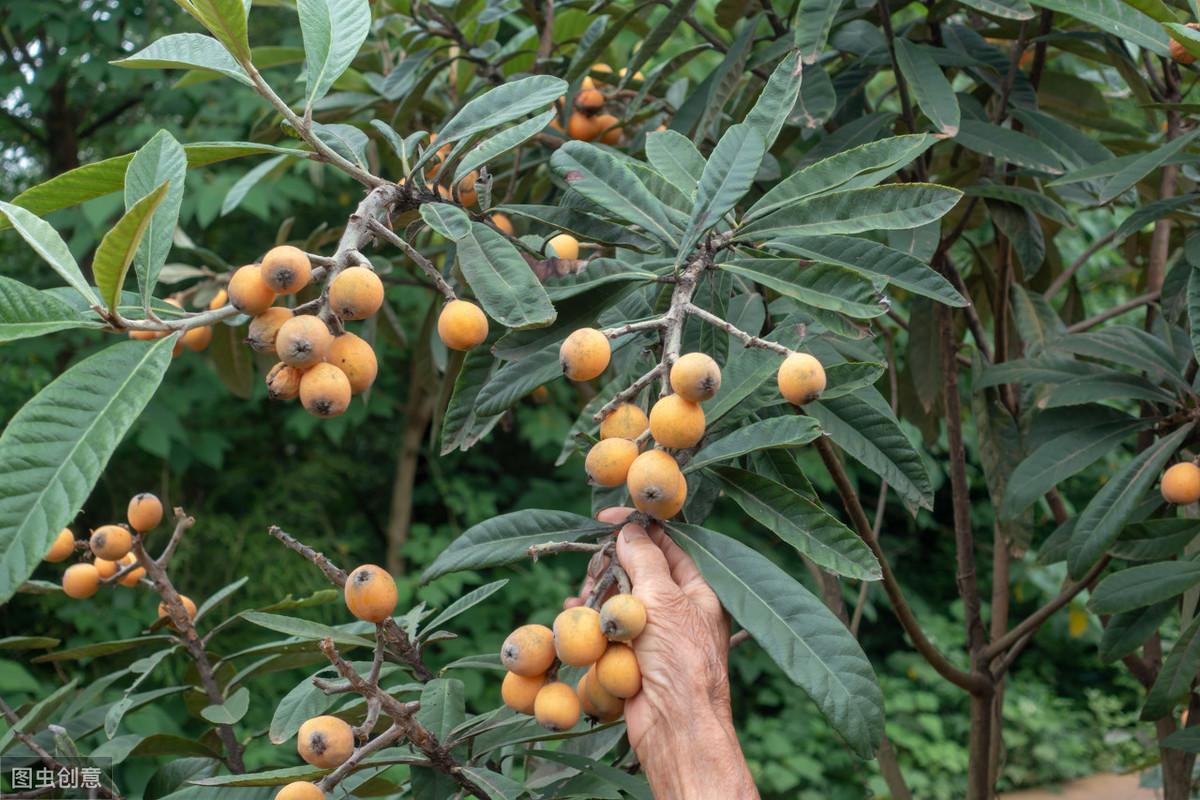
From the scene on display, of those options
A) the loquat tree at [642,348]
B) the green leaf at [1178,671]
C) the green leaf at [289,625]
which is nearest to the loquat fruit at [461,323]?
the loquat tree at [642,348]

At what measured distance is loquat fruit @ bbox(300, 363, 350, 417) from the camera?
762 millimetres

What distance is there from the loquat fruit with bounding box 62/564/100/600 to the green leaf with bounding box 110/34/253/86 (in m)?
0.69

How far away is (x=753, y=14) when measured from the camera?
5.63 feet

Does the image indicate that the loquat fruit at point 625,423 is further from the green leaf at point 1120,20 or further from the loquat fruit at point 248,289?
the green leaf at point 1120,20

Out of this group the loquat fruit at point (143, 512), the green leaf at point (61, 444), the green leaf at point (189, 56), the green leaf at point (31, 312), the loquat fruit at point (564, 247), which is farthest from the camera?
the loquat fruit at point (143, 512)

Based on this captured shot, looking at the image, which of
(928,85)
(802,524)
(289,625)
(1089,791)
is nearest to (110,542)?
(289,625)

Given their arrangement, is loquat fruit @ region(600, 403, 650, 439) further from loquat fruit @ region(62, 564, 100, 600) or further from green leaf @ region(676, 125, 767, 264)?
loquat fruit @ region(62, 564, 100, 600)

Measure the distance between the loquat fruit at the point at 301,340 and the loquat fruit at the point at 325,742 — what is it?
31cm

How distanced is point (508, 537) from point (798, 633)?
27cm

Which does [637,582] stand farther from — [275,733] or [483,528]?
[275,733]

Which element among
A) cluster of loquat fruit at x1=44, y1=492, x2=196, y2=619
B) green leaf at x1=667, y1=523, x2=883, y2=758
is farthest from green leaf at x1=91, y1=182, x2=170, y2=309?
cluster of loquat fruit at x1=44, y1=492, x2=196, y2=619

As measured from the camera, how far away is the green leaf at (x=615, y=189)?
97 cm

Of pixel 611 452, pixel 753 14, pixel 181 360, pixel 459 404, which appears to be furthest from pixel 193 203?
pixel 611 452

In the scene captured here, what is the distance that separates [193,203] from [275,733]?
2451mm
